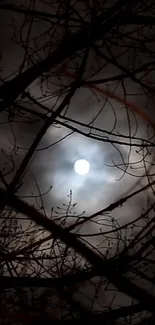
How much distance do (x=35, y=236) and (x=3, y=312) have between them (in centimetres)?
16

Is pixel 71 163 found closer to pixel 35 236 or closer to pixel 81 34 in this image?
pixel 35 236

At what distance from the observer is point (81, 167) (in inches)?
43.4

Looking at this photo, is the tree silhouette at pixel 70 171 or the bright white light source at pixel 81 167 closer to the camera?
the tree silhouette at pixel 70 171

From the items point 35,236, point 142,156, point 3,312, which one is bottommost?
point 3,312

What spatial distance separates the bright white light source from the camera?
110 centimetres

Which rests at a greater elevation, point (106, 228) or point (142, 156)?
point (142, 156)

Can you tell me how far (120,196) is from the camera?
113 cm

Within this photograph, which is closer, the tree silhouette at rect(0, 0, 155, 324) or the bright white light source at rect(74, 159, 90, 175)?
the tree silhouette at rect(0, 0, 155, 324)

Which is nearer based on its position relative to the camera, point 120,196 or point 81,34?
A: point 81,34

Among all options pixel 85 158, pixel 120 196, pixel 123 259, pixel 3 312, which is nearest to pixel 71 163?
pixel 85 158

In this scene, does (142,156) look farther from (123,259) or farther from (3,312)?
(3,312)

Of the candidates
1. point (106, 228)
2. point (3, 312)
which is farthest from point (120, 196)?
point (3, 312)

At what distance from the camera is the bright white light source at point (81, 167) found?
1.10 meters

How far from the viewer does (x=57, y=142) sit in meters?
1.09
